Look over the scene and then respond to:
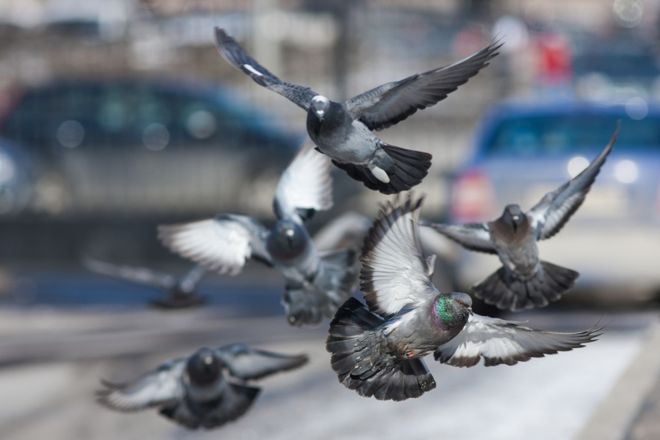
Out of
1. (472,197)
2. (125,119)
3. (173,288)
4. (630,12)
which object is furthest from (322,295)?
(630,12)

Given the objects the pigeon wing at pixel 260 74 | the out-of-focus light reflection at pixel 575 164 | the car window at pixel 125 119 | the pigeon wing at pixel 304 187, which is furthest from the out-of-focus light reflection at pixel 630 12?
the pigeon wing at pixel 260 74

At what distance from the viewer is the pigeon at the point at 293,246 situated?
4.33m

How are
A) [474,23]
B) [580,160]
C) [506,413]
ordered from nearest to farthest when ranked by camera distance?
[506,413] → [580,160] → [474,23]

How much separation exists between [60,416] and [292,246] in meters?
4.49

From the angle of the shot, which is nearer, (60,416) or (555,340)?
(555,340)

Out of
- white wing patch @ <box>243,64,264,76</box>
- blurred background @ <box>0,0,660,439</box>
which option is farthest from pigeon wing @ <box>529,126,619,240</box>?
white wing patch @ <box>243,64,264,76</box>

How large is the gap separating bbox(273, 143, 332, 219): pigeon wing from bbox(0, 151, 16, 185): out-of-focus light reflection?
12109 mm

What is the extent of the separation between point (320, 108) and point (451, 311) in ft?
2.11

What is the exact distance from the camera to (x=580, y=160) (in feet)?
34.6

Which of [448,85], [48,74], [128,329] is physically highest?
[48,74]

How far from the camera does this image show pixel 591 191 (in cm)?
1049

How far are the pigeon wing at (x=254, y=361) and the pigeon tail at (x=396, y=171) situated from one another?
4.07ft

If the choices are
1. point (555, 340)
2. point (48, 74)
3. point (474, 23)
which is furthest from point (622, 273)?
point (474, 23)

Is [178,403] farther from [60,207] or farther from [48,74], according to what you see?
[48,74]
